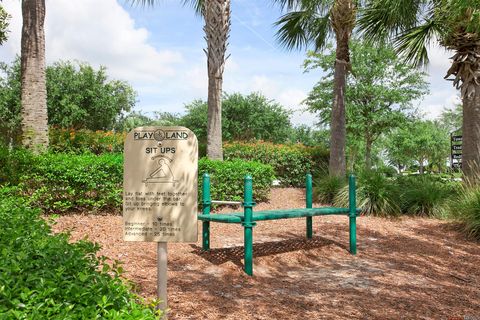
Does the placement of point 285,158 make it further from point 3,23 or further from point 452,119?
point 452,119

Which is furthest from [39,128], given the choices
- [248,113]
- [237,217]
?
[248,113]

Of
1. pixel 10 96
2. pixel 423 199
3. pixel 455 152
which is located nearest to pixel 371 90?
pixel 455 152

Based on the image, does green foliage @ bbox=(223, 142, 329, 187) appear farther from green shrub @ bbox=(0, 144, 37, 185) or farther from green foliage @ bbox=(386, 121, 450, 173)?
green foliage @ bbox=(386, 121, 450, 173)

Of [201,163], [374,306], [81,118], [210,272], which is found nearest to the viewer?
[374,306]

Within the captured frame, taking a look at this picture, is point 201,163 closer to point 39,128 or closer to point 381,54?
point 39,128

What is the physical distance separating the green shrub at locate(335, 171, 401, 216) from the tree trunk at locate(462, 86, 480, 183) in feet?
5.84

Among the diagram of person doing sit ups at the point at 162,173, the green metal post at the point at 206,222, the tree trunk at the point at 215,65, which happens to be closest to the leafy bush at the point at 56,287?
the diagram of person doing sit ups at the point at 162,173

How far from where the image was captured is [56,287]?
2.40 metres

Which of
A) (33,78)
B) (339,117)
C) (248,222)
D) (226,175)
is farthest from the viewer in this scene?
(339,117)

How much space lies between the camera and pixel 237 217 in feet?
19.1

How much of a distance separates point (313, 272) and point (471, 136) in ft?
22.9

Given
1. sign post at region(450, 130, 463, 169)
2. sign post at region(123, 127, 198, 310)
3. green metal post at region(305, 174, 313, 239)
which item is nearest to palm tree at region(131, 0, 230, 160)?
green metal post at region(305, 174, 313, 239)

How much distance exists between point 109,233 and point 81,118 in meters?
20.4

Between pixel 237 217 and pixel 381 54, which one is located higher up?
pixel 381 54
